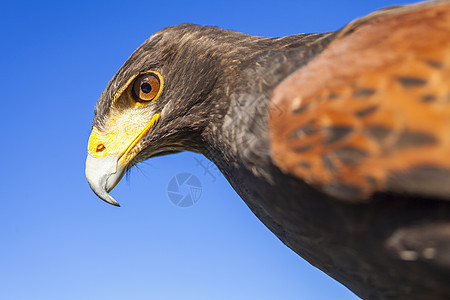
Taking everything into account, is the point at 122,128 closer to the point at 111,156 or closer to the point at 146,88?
the point at 111,156

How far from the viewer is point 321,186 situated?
1.94 meters

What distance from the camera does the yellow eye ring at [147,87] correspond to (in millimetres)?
3469

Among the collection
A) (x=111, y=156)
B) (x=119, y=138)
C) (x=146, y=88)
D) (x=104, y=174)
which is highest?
(x=146, y=88)

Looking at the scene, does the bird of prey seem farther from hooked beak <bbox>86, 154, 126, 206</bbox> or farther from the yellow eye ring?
hooked beak <bbox>86, 154, 126, 206</bbox>

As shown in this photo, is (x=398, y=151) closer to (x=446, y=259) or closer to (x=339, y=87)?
(x=339, y=87)

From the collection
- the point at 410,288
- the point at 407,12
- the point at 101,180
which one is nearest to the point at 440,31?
the point at 407,12

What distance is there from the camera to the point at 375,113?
1.88 metres

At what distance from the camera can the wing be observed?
1774 mm

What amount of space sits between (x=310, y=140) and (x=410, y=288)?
0.94m

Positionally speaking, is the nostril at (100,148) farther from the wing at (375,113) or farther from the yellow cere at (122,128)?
the wing at (375,113)

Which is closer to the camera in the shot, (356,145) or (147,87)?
(356,145)

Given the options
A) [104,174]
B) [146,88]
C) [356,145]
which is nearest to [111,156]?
[104,174]

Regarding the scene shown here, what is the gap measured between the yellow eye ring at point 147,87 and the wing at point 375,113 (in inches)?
59.3

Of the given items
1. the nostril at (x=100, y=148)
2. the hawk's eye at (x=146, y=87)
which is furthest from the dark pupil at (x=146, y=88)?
the nostril at (x=100, y=148)
